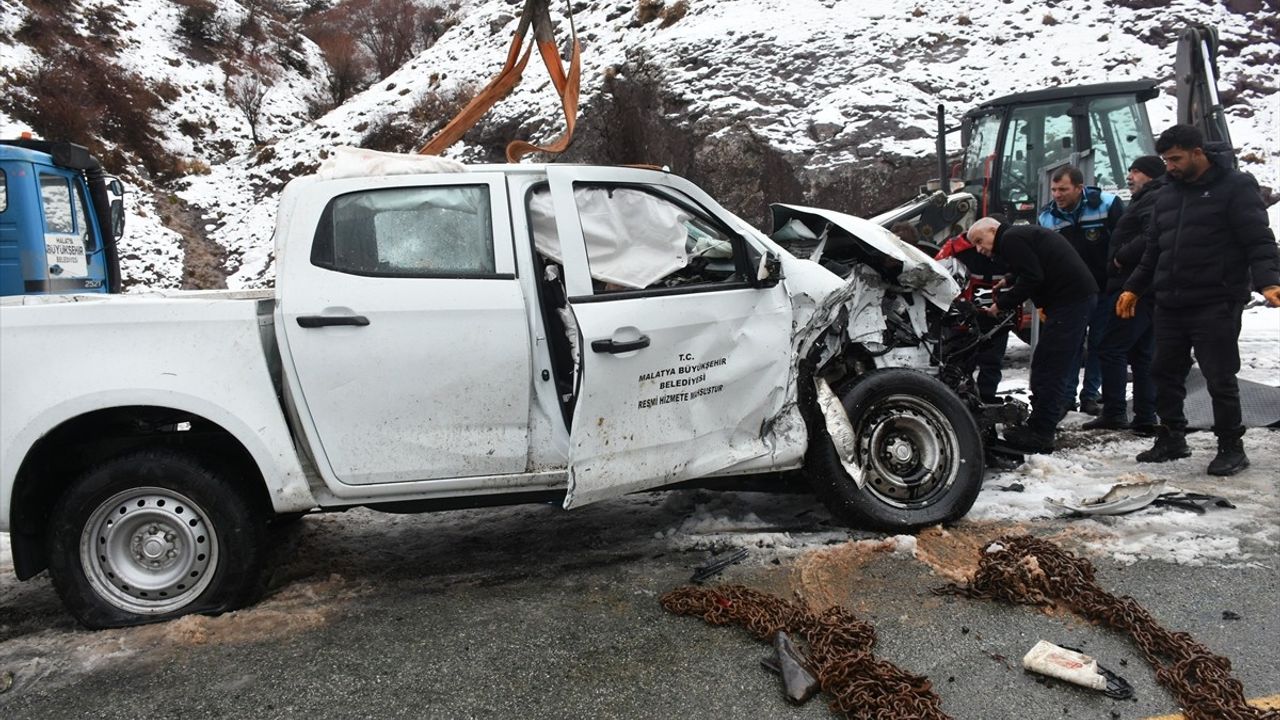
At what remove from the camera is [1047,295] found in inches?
215

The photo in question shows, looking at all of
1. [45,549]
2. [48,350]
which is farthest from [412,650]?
[48,350]

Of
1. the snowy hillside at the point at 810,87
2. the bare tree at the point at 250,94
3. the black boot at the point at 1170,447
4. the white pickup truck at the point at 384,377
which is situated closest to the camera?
the white pickup truck at the point at 384,377

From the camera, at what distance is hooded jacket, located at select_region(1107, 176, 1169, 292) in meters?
5.72

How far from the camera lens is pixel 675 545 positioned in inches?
163

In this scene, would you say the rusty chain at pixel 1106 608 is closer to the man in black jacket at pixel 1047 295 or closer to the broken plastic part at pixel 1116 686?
the broken plastic part at pixel 1116 686

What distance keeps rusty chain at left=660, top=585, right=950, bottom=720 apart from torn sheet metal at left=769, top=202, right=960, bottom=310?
6.33 ft

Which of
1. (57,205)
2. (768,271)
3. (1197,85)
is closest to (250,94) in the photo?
(57,205)

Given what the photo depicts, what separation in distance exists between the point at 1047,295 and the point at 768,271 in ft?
8.79

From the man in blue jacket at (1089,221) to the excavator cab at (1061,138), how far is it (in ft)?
9.19

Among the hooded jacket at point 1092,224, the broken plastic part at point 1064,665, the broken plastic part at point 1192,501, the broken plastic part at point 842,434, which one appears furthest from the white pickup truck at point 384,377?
the hooded jacket at point 1092,224

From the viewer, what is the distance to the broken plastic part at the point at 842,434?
13.1ft

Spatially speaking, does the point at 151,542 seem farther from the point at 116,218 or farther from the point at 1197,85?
the point at 1197,85

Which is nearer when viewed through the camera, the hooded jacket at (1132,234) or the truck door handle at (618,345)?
the truck door handle at (618,345)

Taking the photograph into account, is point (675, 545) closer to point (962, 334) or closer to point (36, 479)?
point (962, 334)
